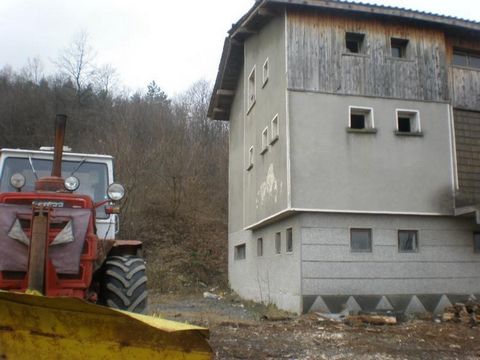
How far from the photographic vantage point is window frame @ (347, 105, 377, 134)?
13.5 metres

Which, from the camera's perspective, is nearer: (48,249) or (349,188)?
(48,249)

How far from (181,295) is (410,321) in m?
10.1

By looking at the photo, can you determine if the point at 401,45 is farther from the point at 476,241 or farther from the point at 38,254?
the point at 38,254

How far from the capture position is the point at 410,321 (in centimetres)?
1209

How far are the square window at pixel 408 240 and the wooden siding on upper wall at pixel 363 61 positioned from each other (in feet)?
11.6

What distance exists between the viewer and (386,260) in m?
13.2

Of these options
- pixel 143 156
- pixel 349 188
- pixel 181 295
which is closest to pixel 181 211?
pixel 143 156

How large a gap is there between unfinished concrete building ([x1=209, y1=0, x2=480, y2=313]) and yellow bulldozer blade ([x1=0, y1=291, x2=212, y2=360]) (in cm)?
895

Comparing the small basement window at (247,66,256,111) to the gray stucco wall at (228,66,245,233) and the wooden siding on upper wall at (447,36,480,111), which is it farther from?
the wooden siding on upper wall at (447,36,480,111)

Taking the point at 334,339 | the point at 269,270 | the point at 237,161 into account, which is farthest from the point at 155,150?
the point at 334,339

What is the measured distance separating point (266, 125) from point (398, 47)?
4.25 metres

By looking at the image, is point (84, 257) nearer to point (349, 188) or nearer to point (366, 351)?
point (366, 351)

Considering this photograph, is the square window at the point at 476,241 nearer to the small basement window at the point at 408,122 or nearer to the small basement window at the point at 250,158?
the small basement window at the point at 408,122

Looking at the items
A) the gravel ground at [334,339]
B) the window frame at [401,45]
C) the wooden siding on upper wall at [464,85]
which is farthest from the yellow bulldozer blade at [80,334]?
the wooden siding on upper wall at [464,85]
